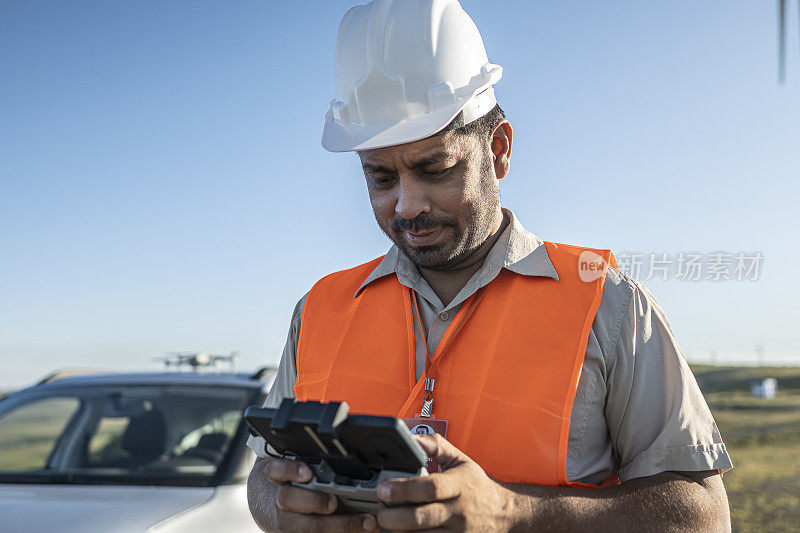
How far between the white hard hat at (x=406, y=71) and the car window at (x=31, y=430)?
2.74 meters

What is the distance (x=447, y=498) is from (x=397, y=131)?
1128 millimetres

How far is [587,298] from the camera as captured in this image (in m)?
1.92

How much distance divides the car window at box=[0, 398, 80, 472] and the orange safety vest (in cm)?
245

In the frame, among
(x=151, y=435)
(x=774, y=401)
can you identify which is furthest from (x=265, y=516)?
(x=774, y=401)

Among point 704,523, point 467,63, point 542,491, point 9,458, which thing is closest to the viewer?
point 542,491

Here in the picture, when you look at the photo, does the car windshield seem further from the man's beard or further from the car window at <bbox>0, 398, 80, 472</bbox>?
the man's beard

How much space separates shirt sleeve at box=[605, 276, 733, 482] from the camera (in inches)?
68.0

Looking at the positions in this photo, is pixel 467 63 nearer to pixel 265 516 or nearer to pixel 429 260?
pixel 429 260

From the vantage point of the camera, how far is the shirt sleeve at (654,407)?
173 cm

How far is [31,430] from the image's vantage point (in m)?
4.35

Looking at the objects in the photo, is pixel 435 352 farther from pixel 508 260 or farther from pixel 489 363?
pixel 508 260

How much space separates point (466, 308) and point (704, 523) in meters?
0.81

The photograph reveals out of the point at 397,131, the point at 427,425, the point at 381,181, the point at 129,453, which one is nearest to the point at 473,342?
the point at 427,425

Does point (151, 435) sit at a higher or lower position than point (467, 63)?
lower
